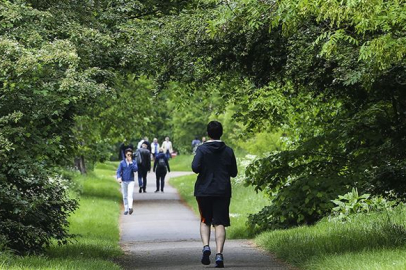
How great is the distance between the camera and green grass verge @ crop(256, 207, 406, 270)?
9.59m

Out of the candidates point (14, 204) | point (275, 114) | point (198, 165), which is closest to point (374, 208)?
point (275, 114)

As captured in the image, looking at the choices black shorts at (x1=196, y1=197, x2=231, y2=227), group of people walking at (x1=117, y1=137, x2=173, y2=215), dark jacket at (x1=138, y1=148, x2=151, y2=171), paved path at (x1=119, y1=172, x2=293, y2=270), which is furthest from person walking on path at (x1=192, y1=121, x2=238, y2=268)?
dark jacket at (x1=138, y1=148, x2=151, y2=171)

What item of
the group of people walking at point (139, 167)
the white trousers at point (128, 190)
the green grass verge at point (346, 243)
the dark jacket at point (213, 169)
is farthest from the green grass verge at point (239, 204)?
the dark jacket at point (213, 169)

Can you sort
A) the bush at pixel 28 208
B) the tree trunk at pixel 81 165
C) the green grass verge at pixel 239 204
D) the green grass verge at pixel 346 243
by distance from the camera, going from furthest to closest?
1. the tree trunk at pixel 81 165
2. the green grass verge at pixel 239 204
3. the bush at pixel 28 208
4. the green grass verge at pixel 346 243

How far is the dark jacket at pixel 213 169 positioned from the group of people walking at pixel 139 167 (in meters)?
10.3

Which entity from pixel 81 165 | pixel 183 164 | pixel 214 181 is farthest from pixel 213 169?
pixel 183 164

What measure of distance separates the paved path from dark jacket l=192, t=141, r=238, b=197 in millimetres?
930

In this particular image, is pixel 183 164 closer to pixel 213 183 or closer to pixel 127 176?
pixel 127 176

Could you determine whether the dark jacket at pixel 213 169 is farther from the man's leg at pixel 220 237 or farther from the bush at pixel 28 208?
the bush at pixel 28 208

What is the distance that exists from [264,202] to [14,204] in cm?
1283

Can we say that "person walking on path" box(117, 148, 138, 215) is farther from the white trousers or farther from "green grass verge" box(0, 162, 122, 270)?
"green grass verge" box(0, 162, 122, 270)

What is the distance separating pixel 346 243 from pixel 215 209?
5.70 feet

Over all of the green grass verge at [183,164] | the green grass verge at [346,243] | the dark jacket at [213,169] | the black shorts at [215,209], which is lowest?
the green grass verge at [346,243]

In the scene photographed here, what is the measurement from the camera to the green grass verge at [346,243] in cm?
959
